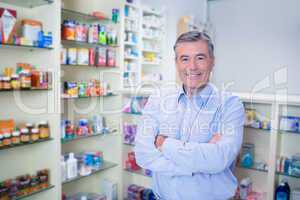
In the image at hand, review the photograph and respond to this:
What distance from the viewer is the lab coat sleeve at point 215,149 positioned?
1292 millimetres

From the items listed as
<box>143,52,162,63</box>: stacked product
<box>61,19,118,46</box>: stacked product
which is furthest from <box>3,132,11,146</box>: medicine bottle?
<box>143,52,162,63</box>: stacked product

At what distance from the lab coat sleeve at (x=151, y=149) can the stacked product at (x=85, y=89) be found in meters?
1.09

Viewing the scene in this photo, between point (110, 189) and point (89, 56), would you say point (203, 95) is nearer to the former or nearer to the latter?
point (89, 56)

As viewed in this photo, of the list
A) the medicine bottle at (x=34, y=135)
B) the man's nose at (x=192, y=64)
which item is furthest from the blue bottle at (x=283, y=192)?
the medicine bottle at (x=34, y=135)

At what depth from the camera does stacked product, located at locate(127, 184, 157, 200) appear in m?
2.81

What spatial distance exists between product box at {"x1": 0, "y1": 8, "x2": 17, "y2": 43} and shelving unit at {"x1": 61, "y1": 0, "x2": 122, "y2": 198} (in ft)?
2.07

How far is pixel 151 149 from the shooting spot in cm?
144

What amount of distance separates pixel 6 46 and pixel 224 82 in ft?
9.68

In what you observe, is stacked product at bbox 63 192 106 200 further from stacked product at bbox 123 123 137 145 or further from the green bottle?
the green bottle

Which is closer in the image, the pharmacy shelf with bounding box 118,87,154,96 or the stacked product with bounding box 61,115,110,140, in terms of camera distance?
the stacked product with bounding box 61,115,110,140

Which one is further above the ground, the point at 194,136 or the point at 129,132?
the point at 194,136

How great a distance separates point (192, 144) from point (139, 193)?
1.73 m

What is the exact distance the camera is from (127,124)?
2.95m

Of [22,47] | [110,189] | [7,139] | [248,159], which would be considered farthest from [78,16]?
[248,159]
